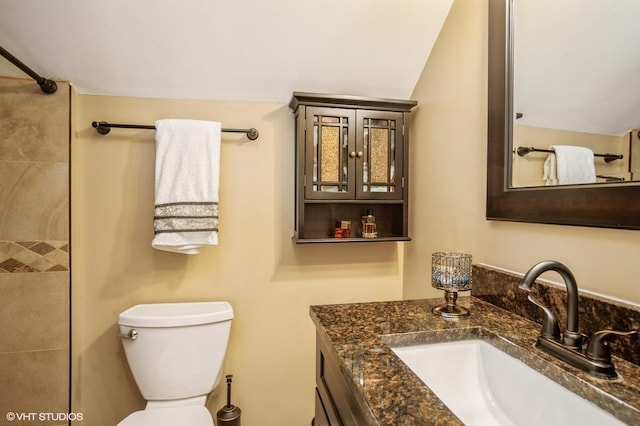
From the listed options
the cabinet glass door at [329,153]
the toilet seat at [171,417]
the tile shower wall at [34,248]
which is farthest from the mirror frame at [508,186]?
the tile shower wall at [34,248]

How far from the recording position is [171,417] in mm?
1312

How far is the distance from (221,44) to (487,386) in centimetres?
154

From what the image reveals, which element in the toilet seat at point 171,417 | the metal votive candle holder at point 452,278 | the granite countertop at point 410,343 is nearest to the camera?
the granite countertop at point 410,343

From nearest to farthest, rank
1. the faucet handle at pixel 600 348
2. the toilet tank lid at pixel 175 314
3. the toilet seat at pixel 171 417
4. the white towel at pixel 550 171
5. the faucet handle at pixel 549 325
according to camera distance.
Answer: the faucet handle at pixel 600 348 < the faucet handle at pixel 549 325 < the white towel at pixel 550 171 < the toilet seat at pixel 171 417 < the toilet tank lid at pixel 175 314

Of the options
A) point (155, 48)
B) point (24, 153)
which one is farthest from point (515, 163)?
point (24, 153)

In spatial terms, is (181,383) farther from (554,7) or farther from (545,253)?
(554,7)

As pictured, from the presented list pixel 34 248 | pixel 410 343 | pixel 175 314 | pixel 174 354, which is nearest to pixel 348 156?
pixel 410 343

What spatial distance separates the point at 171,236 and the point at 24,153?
72 centimetres

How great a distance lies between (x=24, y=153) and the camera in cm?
145

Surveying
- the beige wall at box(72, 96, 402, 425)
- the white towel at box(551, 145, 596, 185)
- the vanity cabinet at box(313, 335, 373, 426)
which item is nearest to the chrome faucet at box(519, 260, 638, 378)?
the white towel at box(551, 145, 596, 185)

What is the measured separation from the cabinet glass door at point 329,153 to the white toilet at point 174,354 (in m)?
0.73

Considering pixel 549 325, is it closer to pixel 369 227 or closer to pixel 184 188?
pixel 369 227

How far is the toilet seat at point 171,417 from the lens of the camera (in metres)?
A: 1.27

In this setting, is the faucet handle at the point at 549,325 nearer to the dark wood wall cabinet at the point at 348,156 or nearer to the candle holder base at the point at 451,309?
the candle holder base at the point at 451,309
